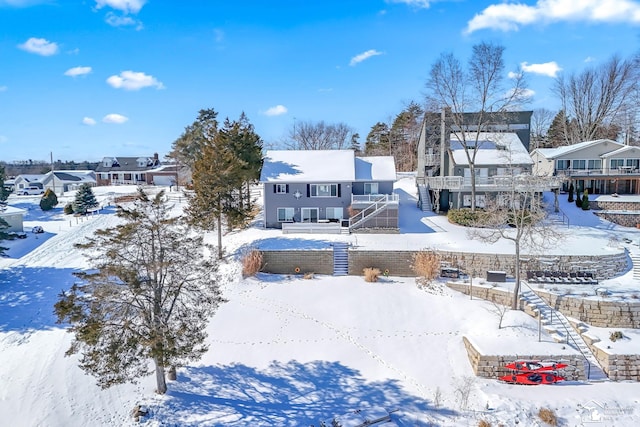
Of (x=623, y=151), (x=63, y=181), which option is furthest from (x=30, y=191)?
(x=623, y=151)

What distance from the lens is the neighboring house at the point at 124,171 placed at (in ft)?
228

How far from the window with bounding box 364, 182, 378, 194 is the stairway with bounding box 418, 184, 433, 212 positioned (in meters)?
6.47

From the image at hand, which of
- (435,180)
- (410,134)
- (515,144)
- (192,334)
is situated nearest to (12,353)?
(192,334)

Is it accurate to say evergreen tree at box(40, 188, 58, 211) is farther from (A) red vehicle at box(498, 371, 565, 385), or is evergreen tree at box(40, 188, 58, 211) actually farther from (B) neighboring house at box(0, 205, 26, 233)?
(A) red vehicle at box(498, 371, 565, 385)

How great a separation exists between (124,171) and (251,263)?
2227 inches

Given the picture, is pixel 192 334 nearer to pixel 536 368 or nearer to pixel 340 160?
pixel 536 368

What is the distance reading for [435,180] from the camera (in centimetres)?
3294

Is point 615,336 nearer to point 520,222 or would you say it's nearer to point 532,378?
point 532,378

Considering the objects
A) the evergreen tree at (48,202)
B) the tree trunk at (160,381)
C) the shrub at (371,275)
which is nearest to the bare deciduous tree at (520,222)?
the shrub at (371,275)

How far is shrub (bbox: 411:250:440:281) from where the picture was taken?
22734 mm

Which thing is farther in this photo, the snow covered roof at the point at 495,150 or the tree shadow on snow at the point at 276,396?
the snow covered roof at the point at 495,150

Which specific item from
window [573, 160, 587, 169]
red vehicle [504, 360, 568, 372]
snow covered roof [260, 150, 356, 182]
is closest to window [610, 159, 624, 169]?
window [573, 160, 587, 169]

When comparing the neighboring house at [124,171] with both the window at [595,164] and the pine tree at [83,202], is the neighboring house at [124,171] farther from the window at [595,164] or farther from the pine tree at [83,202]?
Answer: the window at [595,164]

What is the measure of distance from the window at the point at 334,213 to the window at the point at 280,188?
3.48 metres
